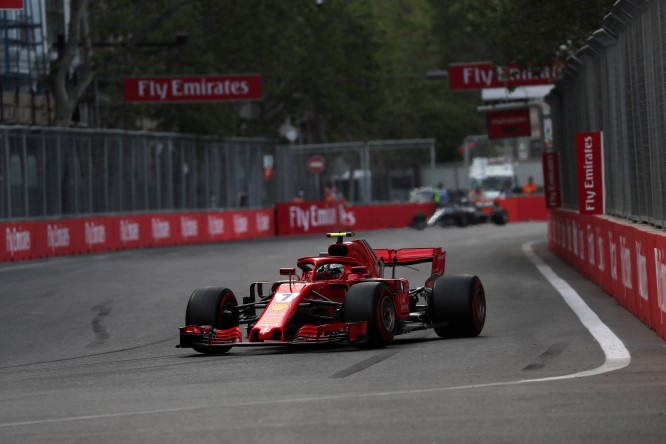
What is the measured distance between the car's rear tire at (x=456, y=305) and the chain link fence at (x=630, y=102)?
1840mm

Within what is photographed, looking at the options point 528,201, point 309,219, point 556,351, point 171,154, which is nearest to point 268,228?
point 309,219

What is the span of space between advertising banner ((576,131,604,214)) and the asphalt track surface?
1132 mm

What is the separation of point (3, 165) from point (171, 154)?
11.5 m

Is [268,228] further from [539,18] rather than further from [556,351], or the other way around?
[556,351]

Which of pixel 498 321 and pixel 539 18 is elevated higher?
pixel 539 18

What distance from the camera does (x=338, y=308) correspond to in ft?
45.2

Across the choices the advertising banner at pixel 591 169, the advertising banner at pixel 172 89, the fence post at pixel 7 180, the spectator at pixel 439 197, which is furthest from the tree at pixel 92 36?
the advertising banner at pixel 591 169

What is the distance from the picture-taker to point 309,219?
2228 inches

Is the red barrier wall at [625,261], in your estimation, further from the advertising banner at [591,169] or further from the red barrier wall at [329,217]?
the red barrier wall at [329,217]

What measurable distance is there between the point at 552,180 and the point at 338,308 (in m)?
17.8

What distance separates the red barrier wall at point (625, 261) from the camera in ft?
44.9

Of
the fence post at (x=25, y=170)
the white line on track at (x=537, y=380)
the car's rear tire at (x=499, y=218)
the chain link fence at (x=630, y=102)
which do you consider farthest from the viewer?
the car's rear tire at (x=499, y=218)

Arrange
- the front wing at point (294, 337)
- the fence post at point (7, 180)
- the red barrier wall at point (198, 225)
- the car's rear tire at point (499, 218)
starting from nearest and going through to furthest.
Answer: the front wing at point (294, 337)
the fence post at point (7, 180)
the red barrier wall at point (198, 225)
the car's rear tire at point (499, 218)

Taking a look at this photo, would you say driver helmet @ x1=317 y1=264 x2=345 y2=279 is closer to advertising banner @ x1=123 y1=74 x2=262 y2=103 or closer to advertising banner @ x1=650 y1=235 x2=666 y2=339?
advertising banner @ x1=650 y1=235 x2=666 y2=339
